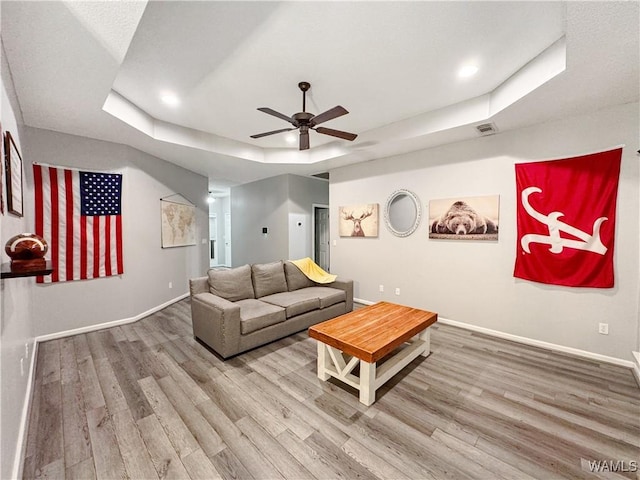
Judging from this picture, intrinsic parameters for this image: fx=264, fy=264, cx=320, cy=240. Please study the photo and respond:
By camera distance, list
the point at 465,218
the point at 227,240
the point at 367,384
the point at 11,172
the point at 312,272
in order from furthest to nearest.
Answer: the point at 227,240
the point at 312,272
the point at 465,218
the point at 367,384
the point at 11,172

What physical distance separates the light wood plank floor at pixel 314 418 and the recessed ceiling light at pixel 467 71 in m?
3.04

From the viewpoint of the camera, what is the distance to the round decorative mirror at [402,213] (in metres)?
4.40

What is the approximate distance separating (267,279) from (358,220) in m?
2.20

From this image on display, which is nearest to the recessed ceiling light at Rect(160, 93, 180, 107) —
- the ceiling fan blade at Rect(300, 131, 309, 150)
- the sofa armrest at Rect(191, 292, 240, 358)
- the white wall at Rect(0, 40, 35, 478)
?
the white wall at Rect(0, 40, 35, 478)

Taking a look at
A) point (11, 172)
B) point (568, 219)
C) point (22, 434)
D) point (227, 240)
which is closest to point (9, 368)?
point (22, 434)

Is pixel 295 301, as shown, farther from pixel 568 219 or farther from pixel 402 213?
pixel 568 219

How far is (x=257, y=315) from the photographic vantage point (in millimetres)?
3078

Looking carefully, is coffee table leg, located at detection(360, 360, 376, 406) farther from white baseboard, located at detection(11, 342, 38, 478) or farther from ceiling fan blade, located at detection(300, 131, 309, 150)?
ceiling fan blade, located at detection(300, 131, 309, 150)

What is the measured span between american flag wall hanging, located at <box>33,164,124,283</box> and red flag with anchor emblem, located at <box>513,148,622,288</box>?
5564mm

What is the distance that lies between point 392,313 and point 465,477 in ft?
5.21

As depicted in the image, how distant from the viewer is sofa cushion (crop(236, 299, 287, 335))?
296cm

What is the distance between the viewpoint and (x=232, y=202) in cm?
798

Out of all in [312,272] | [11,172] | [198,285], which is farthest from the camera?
[312,272]

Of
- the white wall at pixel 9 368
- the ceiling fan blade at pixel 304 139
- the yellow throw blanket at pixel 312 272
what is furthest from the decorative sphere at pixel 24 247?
the yellow throw blanket at pixel 312 272
